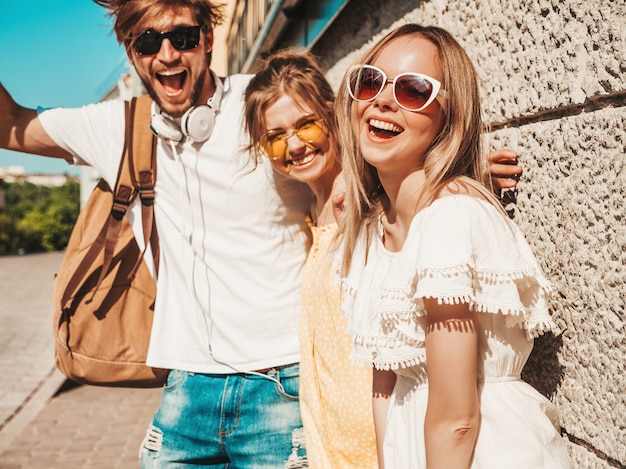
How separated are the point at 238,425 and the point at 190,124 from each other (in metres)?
1.13

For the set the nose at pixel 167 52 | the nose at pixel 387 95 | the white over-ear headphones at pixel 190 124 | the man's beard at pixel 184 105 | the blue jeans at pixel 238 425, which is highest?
the nose at pixel 387 95

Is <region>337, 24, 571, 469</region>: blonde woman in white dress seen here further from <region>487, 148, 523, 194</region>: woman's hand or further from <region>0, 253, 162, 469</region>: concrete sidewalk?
<region>0, 253, 162, 469</region>: concrete sidewalk

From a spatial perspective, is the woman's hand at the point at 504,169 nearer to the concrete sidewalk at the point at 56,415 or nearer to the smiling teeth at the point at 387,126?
the smiling teeth at the point at 387,126

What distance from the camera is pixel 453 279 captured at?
1.38 metres

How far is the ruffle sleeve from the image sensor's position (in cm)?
139

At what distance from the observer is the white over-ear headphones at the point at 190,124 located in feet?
8.18

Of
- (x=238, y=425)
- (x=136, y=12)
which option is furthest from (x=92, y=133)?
(x=238, y=425)

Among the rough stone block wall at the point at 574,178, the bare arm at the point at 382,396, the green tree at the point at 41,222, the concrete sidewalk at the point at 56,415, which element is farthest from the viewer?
the green tree at the point at 41,222

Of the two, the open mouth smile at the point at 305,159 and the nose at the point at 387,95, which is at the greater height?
the nose at the point at 387,95

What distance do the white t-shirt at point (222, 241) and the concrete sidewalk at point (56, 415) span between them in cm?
378

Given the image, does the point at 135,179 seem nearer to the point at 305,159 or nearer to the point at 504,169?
the point at 305,159

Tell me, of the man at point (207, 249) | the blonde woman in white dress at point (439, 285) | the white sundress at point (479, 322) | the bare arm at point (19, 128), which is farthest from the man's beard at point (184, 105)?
the white sundress at point (479, 322)

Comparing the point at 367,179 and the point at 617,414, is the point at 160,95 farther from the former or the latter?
the point at 617,414

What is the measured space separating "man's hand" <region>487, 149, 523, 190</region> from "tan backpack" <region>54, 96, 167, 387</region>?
54.0 inches
